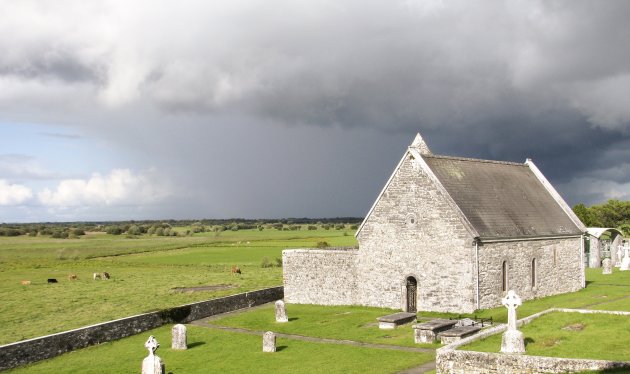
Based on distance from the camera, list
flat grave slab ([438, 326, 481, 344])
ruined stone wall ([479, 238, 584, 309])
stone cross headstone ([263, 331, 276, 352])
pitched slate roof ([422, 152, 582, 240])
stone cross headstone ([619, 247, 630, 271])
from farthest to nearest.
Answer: stone cross headstone ([619, 247, 630, 271])
pitched slate roof ([422, 152, 582, 240])
ruined stone wall ([479, 238, 584, 309])
stone cross headstone ([263, 331, 276, 352])
flat grave slab ([438, 326, 481, 344])

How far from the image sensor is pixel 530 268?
40.7 metres

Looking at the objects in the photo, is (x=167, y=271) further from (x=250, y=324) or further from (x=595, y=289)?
(x=595, y=289)

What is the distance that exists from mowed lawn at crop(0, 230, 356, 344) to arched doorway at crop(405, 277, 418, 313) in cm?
1943

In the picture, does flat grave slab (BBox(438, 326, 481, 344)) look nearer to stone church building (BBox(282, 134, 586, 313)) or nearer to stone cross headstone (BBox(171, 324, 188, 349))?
stone church building (BBox(282, 134, 586, 313))

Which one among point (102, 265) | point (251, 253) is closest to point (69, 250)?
point (102, 265)

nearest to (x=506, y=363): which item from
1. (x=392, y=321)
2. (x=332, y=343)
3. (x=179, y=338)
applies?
(x=332, y=343)

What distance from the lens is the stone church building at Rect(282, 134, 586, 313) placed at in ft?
121

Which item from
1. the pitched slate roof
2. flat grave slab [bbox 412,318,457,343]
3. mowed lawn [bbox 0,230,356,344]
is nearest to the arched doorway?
the pitched slate roof

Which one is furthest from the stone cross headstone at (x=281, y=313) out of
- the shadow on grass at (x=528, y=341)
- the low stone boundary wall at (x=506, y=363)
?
the shadow on grass at (x=528, y=341)

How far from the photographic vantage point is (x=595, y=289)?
44.6m

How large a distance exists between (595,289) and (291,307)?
850 inches

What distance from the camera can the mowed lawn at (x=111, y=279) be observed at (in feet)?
150

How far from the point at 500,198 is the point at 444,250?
7.62m

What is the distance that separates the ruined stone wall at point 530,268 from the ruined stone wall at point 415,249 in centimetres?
143
